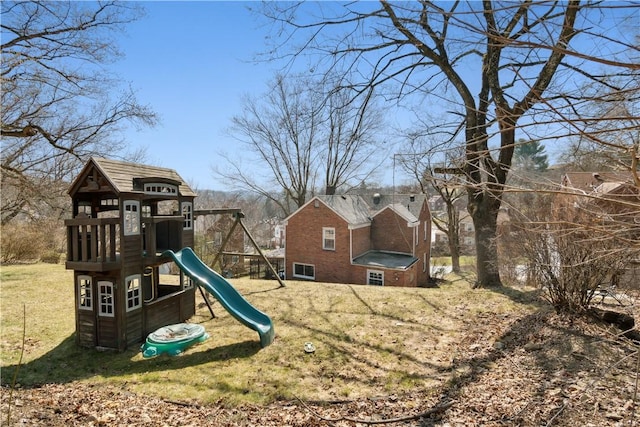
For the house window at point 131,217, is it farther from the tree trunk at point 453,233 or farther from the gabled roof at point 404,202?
the tree trunk at point 453,233

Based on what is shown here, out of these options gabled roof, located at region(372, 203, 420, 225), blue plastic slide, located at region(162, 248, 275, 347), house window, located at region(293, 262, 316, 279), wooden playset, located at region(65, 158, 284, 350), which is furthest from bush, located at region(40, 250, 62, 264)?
gabled roof, located at region(372, 203, 420, 225)

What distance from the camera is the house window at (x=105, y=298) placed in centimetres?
709

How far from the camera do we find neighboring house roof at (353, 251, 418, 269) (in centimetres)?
1880

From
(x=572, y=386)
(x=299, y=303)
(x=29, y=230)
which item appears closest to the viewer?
(x=572, y=386)

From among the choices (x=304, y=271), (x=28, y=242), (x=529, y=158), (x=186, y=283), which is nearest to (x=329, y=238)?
(x=304, y=271)

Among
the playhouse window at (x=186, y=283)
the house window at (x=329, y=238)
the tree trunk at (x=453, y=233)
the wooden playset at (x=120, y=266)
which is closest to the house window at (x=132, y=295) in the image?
the wooden playset at (x=120, y=266)

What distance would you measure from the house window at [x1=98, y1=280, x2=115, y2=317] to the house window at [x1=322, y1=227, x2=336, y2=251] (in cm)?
1390

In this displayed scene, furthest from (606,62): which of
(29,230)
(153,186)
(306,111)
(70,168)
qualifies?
(29,230)

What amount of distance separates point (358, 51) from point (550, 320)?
23.1 ft

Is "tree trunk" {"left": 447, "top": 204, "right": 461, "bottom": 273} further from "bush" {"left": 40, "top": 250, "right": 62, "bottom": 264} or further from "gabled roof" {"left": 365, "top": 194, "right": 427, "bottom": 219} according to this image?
"bush" {"left": 40, "top": 250, "right": 62, "bottom": 264}

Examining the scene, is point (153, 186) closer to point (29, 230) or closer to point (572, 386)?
point (572, 386)

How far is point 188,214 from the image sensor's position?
9.32 m

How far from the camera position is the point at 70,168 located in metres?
15.1

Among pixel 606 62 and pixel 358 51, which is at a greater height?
pixel 358 51
